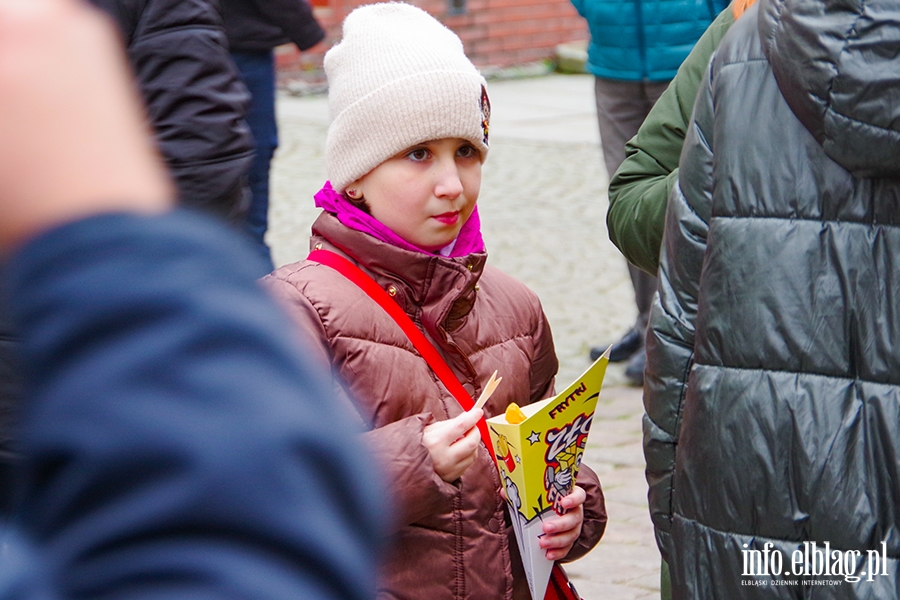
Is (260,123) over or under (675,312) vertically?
under

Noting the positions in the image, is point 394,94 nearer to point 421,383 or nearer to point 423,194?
point 423,194

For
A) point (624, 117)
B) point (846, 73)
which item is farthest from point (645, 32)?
point (846, 73)

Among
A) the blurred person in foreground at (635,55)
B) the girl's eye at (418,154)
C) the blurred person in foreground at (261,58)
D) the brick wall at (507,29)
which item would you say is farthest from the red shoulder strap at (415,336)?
the brick wall at (507,29)

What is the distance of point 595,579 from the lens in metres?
3.50

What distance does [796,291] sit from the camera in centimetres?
164

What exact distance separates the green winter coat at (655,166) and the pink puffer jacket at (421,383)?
1.04ft

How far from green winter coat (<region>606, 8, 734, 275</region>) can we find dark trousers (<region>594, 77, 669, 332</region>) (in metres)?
2.35

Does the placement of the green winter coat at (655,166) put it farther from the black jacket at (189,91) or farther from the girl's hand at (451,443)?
the black jacket at (189,91)

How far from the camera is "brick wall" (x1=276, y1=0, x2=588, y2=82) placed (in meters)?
12.9

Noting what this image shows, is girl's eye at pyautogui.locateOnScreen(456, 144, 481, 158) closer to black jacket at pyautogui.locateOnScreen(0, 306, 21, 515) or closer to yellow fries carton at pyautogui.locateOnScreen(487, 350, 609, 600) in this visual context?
yellow fries carton at pyautogui.locateOnScreen(487, 350, 609, 600)

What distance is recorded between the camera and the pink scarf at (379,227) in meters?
2.20

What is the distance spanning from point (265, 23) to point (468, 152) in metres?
2.04

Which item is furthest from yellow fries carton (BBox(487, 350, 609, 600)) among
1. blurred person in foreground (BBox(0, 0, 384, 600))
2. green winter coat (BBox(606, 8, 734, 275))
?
blurred person in foreground (BBox(0, 0, 384, 600))

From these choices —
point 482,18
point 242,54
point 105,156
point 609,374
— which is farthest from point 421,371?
point 482,18
